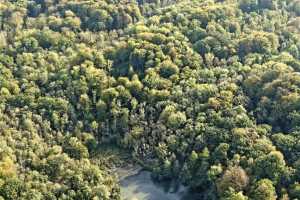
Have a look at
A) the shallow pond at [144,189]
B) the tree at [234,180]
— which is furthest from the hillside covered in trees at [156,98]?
the shallow pond at [144,189]

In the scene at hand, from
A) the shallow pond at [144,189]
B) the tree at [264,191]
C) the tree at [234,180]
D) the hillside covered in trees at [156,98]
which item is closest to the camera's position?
the tree at [264,191]

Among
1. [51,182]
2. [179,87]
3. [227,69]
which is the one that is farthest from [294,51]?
[51,182]

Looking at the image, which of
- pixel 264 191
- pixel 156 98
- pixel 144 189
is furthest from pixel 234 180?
pixel 156 98

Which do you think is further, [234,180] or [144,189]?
[144,189]

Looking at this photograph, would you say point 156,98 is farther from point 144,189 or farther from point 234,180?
point 234,180

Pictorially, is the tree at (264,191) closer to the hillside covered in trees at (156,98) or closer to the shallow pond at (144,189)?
the hillside covered in trees at (156,98)

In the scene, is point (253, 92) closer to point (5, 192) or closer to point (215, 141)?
point (215, 141)
